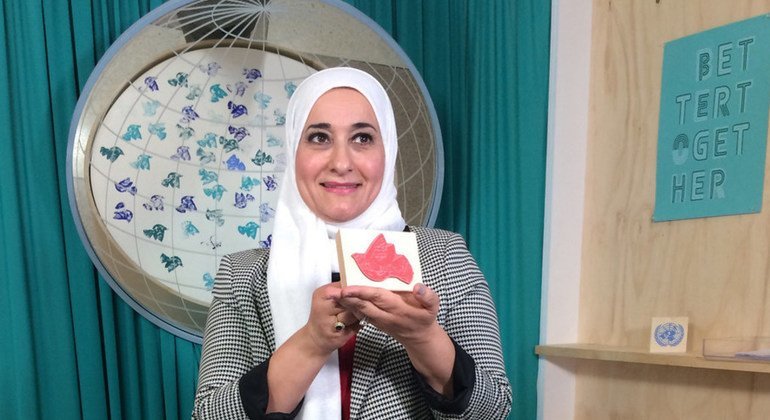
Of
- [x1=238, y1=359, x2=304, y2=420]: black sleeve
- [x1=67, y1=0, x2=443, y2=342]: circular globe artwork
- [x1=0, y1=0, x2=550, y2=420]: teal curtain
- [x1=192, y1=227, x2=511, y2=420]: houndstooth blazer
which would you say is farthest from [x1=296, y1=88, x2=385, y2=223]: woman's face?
[x1=0, y1=0, x2=550, y2=420]: teal curtain

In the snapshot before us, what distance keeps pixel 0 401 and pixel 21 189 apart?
433 mm

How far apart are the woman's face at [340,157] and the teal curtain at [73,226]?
711 mm

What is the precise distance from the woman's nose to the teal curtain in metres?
0.76

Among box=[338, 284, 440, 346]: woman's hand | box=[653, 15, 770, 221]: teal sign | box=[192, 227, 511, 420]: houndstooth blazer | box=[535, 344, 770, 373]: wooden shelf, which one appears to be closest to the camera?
box=[338, 284, 440, 346]: woman's hand

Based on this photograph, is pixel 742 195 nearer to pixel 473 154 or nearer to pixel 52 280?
pixel 473 154

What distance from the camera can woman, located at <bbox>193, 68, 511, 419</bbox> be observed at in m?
0.91

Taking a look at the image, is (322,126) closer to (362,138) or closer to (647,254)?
(362,138)

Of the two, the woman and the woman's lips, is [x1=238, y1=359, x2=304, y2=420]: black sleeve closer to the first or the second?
the woman

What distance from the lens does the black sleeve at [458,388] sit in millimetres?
912

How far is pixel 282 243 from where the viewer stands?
1055mm

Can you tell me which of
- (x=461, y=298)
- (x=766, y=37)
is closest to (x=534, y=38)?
(x=766, y=37)

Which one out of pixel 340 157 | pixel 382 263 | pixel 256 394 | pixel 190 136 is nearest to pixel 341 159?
pixel 340 157

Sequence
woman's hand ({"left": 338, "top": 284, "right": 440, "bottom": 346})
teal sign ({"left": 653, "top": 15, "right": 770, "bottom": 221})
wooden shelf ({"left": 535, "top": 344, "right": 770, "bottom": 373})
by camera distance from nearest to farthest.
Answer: woman's hand ({"left": 338, "top": 284, "right": 440, "bottom": 346}) < wooden shelf ({"left": 535, "top": 344, "right": 770, "bottom": 373}) < teal sign ({"left": 653, "top": 15, "right": 770, "bottom": 221})

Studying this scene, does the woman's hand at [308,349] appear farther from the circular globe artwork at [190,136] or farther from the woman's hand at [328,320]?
the circular globe artwork at [190,136]
